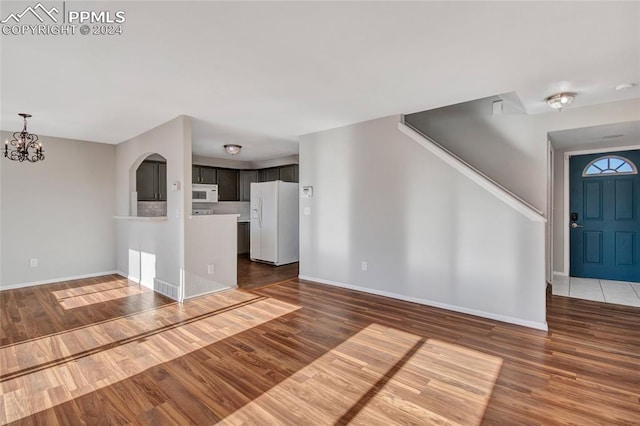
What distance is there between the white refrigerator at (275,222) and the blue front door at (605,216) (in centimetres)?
519

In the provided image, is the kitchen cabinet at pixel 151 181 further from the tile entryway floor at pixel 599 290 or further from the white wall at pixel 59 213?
the tile entryway floor at pixel 599 290

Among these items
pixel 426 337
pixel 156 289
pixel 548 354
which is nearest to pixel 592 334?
pixel 548 354

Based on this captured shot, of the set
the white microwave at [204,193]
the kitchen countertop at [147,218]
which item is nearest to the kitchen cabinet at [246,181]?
the white microwave at [204,193]

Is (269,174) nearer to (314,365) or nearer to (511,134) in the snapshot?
(511,134)

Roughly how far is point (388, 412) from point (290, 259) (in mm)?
4996

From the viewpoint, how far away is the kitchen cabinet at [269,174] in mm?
7880

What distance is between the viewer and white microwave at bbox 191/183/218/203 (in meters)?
6.69

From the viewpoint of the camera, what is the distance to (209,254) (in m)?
4.33

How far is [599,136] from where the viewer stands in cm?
418

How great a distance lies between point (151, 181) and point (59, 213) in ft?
5.27

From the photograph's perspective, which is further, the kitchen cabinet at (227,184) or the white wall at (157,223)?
the kitchen cabinet at (227,184)

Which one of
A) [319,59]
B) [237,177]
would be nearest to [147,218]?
[319,59]

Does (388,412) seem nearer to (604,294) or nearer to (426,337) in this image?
(426,337)

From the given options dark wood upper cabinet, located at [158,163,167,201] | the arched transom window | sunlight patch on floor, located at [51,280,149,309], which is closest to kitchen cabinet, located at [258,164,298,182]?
dark wood upper cabinet, located at [158,163,167,201]
